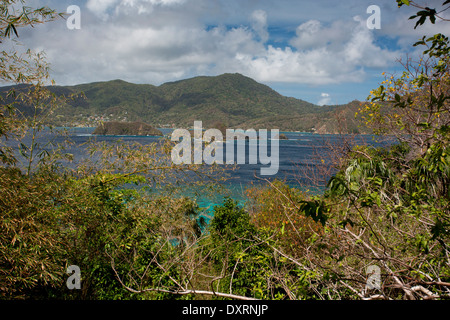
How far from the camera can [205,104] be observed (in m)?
142

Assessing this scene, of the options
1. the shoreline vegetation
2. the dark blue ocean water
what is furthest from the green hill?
the shoreline vegetation

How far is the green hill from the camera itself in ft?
335

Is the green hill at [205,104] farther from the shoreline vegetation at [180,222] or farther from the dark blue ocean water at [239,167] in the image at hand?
the shoreline vegetation at [180,222]

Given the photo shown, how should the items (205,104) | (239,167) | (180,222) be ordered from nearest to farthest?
(180,222) → (239,167) → (205,104)

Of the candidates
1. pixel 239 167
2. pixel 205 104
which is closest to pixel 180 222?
pixel 239 167

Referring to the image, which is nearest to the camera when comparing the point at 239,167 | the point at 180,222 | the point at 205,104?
the point at 180,222

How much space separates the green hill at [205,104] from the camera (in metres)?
102

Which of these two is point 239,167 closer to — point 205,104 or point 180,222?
point 180,222

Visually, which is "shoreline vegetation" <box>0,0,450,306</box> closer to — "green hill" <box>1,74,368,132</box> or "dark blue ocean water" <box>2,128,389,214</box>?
"dark blue ocean water" <box>2,128,389,214</box>

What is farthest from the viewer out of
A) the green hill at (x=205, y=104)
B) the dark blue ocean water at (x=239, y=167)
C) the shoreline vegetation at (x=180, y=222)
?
the green hill at (x=205, y=104)

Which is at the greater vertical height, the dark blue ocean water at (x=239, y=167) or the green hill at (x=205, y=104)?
the green hill at (x=205, y=104)

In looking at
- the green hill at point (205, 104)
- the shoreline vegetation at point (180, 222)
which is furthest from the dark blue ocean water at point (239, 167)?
the green hill at point (205, 104)

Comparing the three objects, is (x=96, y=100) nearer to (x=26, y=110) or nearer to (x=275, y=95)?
(x=275, y=95)

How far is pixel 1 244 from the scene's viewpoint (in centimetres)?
322
